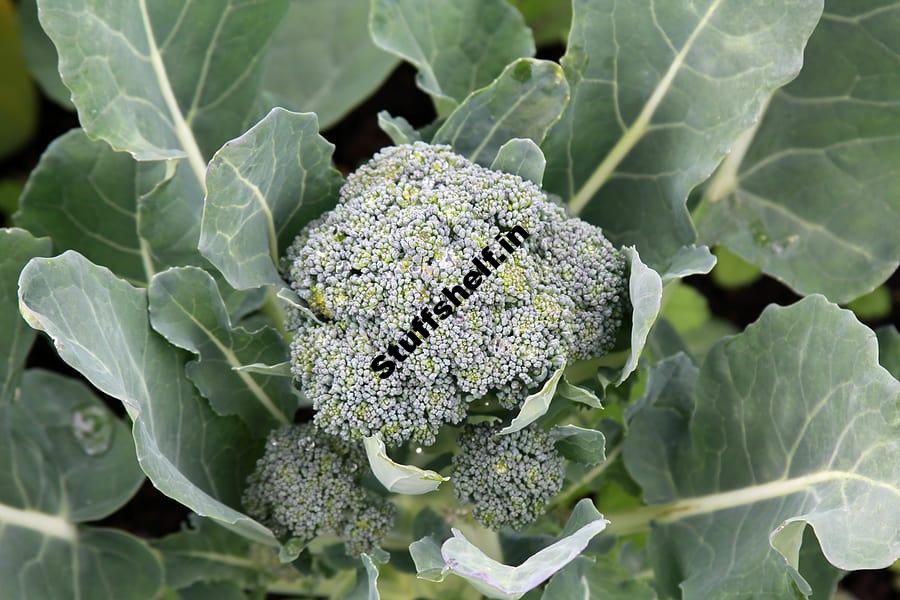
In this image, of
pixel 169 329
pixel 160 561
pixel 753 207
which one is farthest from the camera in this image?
pixel 753 207

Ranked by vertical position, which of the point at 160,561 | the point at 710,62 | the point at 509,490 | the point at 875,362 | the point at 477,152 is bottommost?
the point at 160,561

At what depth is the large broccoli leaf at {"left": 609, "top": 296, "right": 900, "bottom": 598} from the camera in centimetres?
139

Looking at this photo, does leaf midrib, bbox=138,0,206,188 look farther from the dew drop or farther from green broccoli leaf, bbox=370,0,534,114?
the dew drop

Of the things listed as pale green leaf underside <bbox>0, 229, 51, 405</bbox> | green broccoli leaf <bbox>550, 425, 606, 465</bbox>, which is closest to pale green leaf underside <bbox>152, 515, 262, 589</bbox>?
pale green leaf underside <bbox>0, 229, 51, 405</bbox>

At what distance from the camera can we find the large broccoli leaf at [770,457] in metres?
1.39

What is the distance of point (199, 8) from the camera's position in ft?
5.86

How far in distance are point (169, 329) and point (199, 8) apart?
0.68 metres

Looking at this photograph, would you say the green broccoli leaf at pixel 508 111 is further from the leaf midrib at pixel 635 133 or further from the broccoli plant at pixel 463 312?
the leaf midrib at pixel 635 133

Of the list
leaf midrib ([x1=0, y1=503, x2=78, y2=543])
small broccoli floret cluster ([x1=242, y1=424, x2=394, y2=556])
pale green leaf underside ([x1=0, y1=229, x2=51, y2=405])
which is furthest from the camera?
leaf midrib ([x1=0, y1=503, x2=78, y2=543])

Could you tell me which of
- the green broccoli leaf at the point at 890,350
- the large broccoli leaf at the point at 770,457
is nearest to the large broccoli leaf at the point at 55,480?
the large broccoli leaf at the point at 770,457

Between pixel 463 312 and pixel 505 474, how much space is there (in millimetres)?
286

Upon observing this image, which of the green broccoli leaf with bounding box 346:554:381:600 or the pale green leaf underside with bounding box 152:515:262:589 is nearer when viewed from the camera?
the green broccoli leaf with bounding box 346:554:381:600

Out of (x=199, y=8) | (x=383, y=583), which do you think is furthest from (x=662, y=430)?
(x=199, y=8)

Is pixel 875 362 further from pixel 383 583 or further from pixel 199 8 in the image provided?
pixel 199 8
